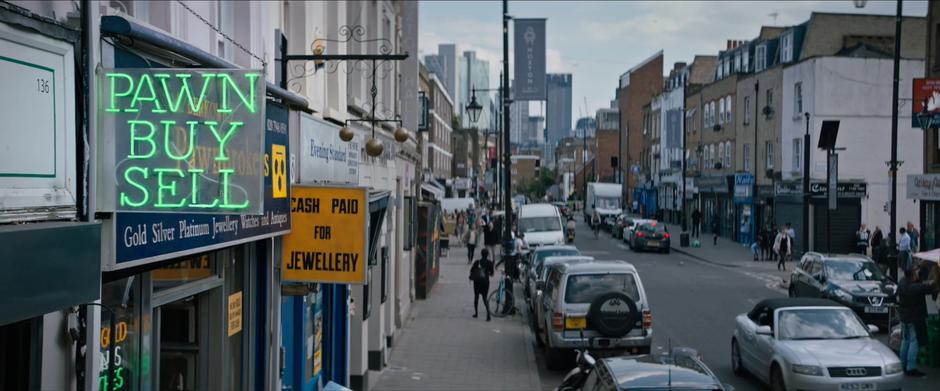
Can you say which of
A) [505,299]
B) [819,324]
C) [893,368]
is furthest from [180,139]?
[505,299]

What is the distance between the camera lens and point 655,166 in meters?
73.9

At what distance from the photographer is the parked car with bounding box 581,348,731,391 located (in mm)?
8383

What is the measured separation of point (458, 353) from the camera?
16984 millimetres

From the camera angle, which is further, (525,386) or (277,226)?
(525,386)

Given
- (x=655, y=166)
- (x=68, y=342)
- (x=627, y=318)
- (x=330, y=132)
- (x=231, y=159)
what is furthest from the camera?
(x=655, y=166)

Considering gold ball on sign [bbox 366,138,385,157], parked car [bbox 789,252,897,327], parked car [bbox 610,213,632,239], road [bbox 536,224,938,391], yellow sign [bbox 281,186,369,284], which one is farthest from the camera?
parked car [bbox 610,213,632,239]

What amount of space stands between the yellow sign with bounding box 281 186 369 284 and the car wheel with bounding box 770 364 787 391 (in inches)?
264

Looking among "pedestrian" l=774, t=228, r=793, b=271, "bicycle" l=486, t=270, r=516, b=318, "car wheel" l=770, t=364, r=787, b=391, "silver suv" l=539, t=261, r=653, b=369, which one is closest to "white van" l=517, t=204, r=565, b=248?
"pedestrian" l=774, t=228, r=793, b=271

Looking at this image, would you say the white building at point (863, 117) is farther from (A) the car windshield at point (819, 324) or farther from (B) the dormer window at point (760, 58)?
(A) the car windshield at point (819, 324)

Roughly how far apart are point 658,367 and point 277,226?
397cm

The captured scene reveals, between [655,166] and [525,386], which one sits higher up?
[655,166]

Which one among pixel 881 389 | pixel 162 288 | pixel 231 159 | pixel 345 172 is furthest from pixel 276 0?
pixel 881 389

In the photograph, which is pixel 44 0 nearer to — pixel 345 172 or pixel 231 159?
pixel 231 159

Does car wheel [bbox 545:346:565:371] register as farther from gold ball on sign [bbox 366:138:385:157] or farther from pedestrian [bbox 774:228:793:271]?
pedestrian [bbox 774:228:793:271]
